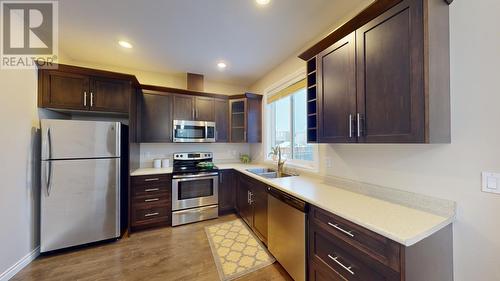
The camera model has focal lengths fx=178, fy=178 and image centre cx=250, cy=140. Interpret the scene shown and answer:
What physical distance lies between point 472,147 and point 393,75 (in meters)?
0.63

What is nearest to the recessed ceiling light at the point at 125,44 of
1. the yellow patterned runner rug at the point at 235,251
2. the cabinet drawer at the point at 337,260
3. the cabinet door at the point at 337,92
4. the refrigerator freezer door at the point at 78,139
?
the refrigerator freezer door at the point at 78,139

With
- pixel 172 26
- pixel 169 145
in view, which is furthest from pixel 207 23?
pixel 169 145

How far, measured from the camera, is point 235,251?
86.8 inches

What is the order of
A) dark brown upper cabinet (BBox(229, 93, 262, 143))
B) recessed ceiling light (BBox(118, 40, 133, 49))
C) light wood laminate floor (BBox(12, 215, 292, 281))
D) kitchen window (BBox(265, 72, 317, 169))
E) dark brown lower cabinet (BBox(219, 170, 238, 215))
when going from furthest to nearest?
dark brown upper cabinet (BBox(229, 93, 262, 143)), dark brown lower cabinet (BBox(219, 170, 238, 215)), kitchen window (BBox(265, 72, 317, 169)), recessed ceiling light (BBox(118, 40, 133, 49)), light wood laminate floor (BBox(12, 215, 292, 281))

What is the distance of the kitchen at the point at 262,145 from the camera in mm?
1066

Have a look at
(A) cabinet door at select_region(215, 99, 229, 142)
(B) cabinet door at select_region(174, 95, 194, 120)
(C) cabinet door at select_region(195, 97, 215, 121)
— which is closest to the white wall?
(A) cabinet door at select_region(215, 99, 229, 142)

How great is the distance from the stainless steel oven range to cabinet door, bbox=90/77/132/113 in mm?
1286

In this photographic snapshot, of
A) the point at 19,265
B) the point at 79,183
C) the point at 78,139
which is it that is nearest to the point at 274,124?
the point at 78,139

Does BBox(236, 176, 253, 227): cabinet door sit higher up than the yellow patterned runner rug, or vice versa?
BBox(236, 176, 253, 227): cabinet door

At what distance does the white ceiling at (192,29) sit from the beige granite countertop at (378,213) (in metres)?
1.83

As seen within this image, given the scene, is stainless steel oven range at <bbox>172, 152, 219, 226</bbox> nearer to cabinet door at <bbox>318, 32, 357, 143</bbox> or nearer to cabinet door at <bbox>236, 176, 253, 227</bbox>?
cabinet door at <bbox>236, 176, 253, 227</bbox>

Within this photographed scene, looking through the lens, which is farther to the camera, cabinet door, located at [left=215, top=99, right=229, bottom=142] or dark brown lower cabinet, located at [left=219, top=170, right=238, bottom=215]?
cabinet door, located at [left=215, top=99, right=229, bottom=142]

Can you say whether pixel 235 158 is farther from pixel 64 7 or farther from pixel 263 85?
pixel 64 7

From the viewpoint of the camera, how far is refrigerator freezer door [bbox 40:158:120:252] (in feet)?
7.00
